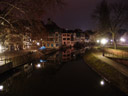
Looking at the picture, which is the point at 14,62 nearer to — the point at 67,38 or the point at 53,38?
the point at 53,38

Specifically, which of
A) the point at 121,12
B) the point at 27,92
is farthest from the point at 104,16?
the point at 27,92

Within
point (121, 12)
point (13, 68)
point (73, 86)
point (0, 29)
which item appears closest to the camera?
point (0, 29)

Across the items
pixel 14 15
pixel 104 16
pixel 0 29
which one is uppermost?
pixel 104 16

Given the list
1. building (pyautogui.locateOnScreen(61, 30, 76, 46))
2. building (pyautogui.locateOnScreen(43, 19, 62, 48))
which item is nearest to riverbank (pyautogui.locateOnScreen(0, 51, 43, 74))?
building (pyautogui.locateOnScreen(43, 19, 62, 48))

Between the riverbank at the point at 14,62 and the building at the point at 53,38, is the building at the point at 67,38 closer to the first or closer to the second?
the building at the point at 53,38

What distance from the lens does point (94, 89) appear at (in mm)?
10625

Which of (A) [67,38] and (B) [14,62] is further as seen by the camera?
(A) [67,38]

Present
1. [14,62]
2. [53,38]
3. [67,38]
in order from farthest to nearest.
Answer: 1. [67,38]
2. [53,38]
3. [14,62]

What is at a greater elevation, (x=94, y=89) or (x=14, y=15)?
(x=14, y=15)

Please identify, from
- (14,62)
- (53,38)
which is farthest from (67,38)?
(14,62)

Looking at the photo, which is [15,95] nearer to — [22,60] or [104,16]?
[22,60]

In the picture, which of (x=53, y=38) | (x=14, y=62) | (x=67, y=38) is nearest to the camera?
(x=14, y=62)

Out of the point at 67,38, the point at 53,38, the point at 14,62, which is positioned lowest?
the point at 14,62

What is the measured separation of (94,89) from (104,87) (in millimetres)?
1023
